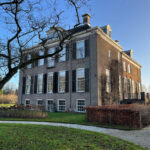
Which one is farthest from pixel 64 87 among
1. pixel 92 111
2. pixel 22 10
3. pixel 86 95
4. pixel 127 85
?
pixel 22 10

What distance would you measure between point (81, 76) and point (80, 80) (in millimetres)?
525

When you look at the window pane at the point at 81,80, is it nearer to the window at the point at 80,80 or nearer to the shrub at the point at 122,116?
the window at the point at 80,80

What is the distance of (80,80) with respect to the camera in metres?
19.6

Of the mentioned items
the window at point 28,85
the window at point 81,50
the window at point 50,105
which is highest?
the window at point 81,50

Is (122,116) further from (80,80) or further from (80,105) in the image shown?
(80,80)

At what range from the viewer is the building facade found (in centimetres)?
1873

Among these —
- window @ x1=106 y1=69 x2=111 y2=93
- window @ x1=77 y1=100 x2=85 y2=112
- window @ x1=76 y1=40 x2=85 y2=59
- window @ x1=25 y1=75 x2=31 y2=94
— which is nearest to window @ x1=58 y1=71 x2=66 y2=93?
window @ x1=77 y1=100 x2=85 y2=112

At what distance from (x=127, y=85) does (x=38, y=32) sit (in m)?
22.8

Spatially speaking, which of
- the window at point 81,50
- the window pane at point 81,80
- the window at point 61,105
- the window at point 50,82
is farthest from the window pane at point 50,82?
the window at point 81,50

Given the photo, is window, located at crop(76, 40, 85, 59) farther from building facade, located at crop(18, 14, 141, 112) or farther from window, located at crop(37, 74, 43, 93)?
window, located at crop(37, 74, 43, 93)

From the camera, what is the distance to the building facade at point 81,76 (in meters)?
18.7

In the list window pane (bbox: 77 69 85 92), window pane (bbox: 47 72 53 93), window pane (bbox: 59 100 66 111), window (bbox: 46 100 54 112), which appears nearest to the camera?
window pane (bbox: 77 69 85 92)

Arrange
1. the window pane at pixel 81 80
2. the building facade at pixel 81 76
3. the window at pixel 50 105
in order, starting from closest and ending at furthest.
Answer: the building facade at pixel 81 76, the window pane at pixel 81 80, the window at pixel 50 105

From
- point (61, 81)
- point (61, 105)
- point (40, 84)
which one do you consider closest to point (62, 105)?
point (61, 105)
